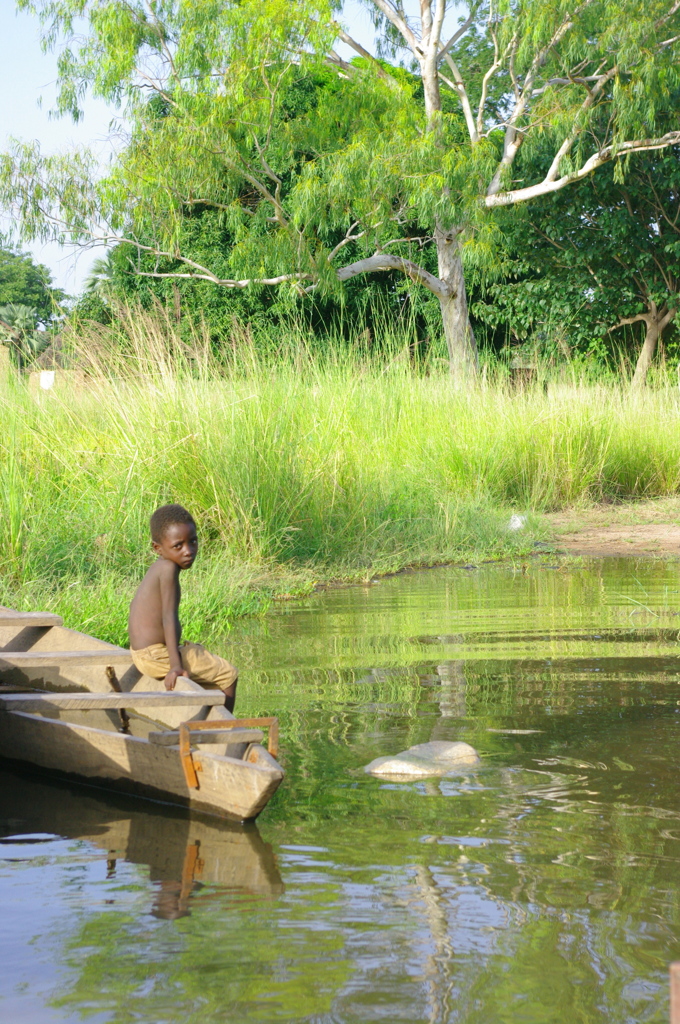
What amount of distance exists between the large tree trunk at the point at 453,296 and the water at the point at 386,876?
14.0 meters

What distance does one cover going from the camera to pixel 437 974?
2.33 m

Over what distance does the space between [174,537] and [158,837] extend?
1.15m

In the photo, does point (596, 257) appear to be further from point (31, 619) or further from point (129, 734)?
point (129, 734)

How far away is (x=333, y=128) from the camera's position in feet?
60.5

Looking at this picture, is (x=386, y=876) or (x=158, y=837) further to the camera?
(x=158, y=837)

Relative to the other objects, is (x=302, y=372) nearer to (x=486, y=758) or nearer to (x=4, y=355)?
(x=4, y=355)

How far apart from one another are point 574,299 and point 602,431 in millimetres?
8348

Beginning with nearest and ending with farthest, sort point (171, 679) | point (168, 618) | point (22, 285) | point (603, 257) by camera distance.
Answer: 1. point (171, 679)
2. point (168, 618)
3. point (603, 257)
4. point (22, 285)

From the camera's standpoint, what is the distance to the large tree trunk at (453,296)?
18578mm

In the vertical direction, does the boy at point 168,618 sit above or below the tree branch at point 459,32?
below

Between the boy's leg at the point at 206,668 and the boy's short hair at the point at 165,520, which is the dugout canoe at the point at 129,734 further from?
the boy's short hair at the point at 165,520

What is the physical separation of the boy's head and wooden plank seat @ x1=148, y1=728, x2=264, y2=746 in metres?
0.82

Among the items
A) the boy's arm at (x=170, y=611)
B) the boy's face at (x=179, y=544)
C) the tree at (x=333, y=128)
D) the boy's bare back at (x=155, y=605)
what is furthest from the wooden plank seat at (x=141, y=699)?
the tree at (x=333, y=128)

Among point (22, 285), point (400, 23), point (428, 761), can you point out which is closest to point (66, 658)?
point (428, 761)
